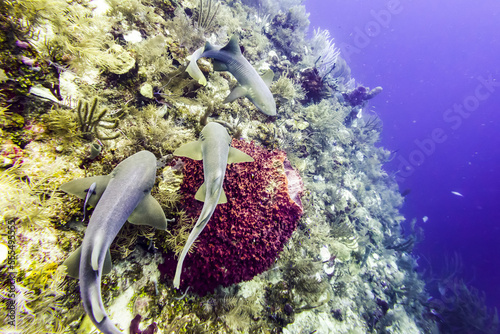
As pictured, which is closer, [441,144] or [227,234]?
[227,234]

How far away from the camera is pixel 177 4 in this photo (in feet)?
18.3

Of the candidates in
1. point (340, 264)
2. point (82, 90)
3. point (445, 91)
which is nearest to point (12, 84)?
point (82, 90)

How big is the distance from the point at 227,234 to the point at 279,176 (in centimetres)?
145

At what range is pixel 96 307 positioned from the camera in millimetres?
1516

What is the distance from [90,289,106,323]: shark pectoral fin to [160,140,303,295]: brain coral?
1146 millimetres

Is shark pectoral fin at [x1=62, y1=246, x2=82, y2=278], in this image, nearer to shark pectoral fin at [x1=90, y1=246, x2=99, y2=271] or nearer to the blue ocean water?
shark pectoral fin at [x1=90, y1=246, x2=99, y2=271]

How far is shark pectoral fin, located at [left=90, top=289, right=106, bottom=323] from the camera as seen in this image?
1478 mm

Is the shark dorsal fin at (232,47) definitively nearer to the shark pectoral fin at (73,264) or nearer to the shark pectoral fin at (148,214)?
the shark pectoral fin at (148,214)

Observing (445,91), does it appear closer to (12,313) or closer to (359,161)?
(359,161)

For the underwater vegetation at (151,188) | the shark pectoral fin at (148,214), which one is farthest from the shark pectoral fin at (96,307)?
the shark pectoral fin at (148,214)

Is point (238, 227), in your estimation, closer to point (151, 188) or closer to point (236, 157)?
point (236, 157)

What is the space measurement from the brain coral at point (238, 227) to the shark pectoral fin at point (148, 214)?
0.60 m

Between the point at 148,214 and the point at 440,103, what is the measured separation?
430 ft

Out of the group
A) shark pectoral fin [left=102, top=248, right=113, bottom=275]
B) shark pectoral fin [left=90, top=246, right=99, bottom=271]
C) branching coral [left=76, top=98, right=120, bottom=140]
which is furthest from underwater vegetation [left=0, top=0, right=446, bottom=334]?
shark pectoral fin [left=102, top=248, right=113, bottom=275]
